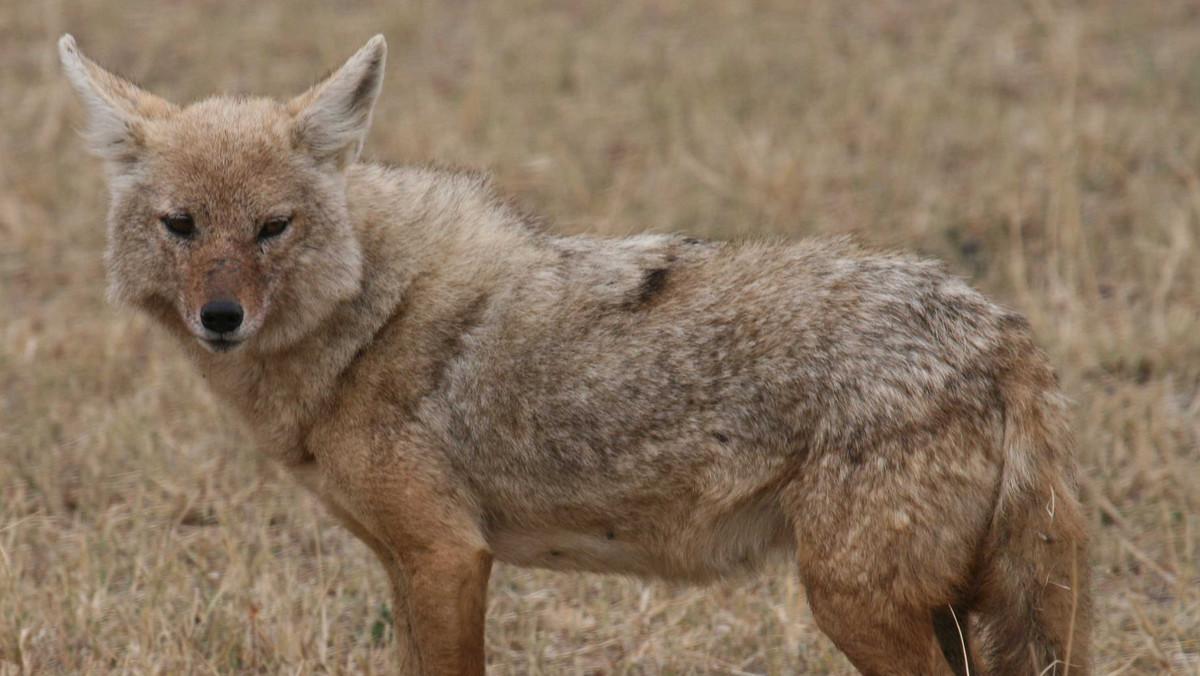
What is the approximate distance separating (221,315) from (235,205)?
0.41m

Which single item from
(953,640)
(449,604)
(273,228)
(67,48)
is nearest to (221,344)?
(273,228)

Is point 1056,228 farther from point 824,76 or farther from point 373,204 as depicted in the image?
point 373,204

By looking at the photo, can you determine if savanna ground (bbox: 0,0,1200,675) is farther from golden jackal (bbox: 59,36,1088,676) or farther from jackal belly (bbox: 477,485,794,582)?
golden jackal (bbox: 59,36,1088,676)

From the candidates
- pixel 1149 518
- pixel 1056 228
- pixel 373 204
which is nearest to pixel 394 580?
pixel 373 204

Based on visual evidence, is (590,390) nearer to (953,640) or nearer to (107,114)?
(953,640)

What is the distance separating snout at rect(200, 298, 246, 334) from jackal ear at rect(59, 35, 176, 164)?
744 mm

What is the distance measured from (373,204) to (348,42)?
277 inches

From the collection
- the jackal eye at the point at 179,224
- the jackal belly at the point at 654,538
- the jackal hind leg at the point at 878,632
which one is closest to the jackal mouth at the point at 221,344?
the jackal eye at the point at 179,224

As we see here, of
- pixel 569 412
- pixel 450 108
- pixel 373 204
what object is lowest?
pixel 450 108

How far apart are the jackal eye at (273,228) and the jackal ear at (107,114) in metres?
0.55

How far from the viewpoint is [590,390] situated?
198 inches

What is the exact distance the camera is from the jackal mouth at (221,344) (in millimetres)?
4926

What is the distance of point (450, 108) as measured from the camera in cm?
1138

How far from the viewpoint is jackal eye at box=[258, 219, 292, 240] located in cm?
505
